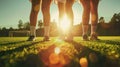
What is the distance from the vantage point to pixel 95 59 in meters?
4.37

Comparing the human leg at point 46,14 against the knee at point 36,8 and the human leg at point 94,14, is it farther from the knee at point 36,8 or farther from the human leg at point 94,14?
the human leg at point 94,14

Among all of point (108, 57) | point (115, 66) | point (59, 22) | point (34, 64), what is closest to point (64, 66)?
point (34, 64)

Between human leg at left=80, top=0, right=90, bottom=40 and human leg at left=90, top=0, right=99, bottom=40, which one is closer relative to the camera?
human leg at left=80, top=0, right=90, bottom=40

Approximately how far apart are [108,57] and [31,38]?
558 cm

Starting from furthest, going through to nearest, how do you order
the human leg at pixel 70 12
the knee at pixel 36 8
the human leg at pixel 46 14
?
1. the knee at pixel 36 8
2. the human leg at pixel 46 14
3. the human leg at pixel 70 12

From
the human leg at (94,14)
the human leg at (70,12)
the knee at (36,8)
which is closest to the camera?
the human leg at (70,12)

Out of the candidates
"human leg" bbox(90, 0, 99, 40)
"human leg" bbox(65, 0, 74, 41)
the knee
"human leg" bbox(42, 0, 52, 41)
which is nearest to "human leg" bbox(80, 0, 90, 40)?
"human leg" bbox(90, 0, 99, 40)

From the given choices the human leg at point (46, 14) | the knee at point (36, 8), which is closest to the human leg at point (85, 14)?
the human leg at point (46, 14)

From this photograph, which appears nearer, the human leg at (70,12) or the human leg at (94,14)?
the human leg at (70,12)

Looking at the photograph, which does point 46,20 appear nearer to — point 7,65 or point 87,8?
point 87,8

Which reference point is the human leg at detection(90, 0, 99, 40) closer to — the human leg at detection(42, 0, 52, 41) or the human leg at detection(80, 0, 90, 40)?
the human leg at detection(80, 0, 90, 40)

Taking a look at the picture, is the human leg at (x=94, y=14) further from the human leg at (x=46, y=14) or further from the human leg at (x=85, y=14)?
the human leg at (x=46, y=14)

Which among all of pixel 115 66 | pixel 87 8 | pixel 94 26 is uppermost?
pixel 87 8

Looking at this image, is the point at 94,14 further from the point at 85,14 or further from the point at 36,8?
the point at 36,8
